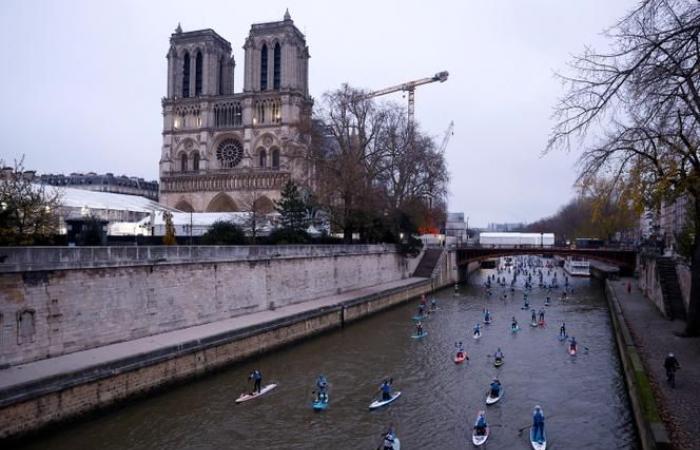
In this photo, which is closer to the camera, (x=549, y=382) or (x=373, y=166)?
(x=549, y=382)

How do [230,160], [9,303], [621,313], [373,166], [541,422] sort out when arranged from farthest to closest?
[230,160], [373,166], [621,313], [9,303], [541,422]

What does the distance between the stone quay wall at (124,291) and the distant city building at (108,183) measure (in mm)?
88048

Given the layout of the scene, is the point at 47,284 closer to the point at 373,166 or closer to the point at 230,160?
the point at 373,166

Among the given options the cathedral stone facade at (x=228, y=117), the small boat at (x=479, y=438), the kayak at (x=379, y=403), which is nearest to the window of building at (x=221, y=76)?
the cathedral stone facade at (x=228, y=117)

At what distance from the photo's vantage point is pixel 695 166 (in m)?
18.1

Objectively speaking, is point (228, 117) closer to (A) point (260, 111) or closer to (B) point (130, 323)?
(A) point (260, 111)

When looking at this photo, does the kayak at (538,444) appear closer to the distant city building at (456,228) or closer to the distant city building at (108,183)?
the distant city building at (456,228)

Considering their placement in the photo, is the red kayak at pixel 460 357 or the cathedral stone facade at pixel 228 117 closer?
the red kayak at pixel 460 357

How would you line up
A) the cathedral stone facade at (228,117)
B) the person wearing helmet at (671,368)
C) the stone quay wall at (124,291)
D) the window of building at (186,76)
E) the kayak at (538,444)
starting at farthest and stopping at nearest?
the window of building at (186,76), the cathedral stone facade at (228,117), the stone quay wall at (124,291), the person wearing helmet at (671,368), the kayak at (538,444)

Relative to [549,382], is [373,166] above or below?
above

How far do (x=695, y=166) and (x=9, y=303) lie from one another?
71.4ft

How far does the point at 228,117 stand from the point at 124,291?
57.4 m

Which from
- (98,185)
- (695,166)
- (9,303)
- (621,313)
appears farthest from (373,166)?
(98,185)

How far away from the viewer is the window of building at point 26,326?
1656cm
